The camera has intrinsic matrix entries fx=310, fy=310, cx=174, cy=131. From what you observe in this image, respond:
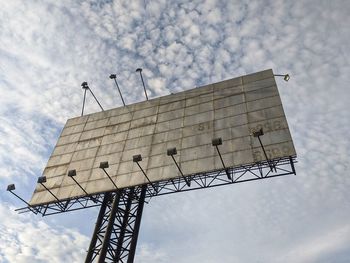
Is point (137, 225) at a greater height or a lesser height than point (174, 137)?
lesser

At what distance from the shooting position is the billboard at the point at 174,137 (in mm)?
17359

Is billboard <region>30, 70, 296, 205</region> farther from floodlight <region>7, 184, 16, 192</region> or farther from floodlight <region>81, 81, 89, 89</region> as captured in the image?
floodlight <region>81, 81, 89, 89</region>

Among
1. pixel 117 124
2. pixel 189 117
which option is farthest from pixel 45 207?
pixel 189 117

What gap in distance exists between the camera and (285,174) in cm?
1619

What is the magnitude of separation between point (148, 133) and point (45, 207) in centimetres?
827

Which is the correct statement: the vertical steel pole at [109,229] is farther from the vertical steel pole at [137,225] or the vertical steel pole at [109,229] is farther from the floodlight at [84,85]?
the floodlight at [84,85]

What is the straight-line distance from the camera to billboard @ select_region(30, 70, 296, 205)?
57.0ft

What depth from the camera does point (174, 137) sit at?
64.9 feet

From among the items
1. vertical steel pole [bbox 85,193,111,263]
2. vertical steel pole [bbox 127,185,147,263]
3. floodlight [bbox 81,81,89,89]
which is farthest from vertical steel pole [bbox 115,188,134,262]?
floodlight [bbox 81,81,89,89]

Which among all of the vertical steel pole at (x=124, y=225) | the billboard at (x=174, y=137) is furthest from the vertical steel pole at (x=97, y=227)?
the vertical steel pole at (x=124, y=225)

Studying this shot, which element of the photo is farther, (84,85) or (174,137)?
(84,85)

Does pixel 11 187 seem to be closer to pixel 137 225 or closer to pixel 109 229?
pixel 109 229

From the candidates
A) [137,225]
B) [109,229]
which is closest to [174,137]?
[137,225]

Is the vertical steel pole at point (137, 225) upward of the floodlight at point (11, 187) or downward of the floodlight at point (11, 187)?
downward
